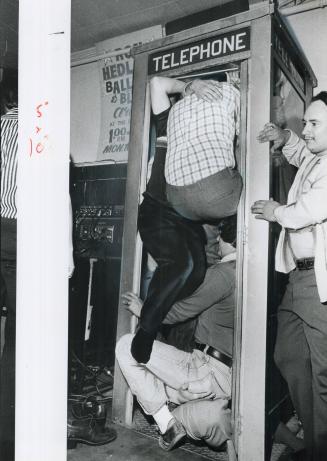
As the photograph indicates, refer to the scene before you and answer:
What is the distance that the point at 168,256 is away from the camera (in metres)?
1.59

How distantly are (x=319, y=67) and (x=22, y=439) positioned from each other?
163 cm

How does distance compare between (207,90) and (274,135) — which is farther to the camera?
(207,90)

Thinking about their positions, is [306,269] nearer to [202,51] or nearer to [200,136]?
[200,136]

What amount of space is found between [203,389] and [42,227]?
845mm

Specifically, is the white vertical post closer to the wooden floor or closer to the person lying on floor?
the wooden floor

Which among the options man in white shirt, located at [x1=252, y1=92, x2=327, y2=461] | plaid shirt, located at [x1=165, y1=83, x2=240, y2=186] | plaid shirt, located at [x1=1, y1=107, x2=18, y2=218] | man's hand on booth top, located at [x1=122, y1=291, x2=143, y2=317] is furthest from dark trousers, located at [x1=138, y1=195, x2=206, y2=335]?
plaid shirt, located at [x1=1, y1=107, x2=18, y2=218]

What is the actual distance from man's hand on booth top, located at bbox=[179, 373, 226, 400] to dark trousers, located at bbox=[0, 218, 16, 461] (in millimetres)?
737

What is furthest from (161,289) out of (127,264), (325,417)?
(325,417)

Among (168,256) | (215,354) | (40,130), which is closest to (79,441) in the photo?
(215,354)

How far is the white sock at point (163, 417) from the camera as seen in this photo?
1582 millimetres

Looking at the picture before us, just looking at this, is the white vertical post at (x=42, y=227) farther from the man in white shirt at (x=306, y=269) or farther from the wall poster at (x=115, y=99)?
the man in white shirt at (x=306, y=269)

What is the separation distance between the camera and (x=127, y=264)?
1724 millimetres

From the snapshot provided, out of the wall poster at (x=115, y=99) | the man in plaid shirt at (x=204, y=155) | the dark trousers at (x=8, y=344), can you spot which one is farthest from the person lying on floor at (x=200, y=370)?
the wall poster at (x=115, y=99)

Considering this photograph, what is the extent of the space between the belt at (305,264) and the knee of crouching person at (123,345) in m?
0.74
